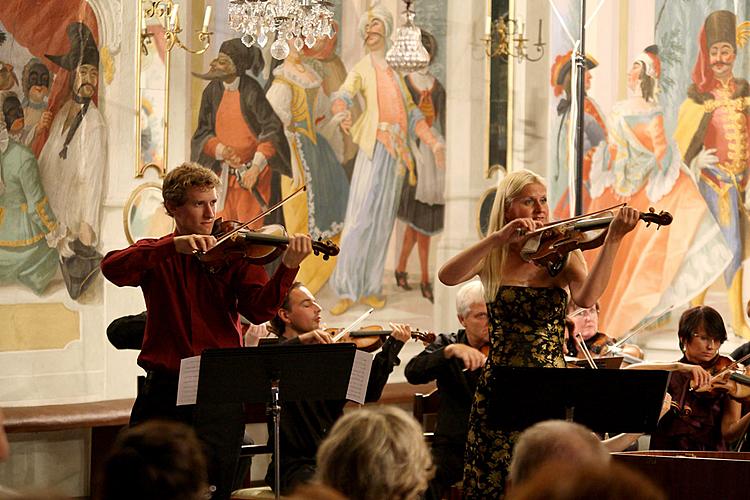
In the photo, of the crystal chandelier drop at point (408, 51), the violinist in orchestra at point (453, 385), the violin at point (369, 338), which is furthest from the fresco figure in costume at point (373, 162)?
the violinist in orchestra at point (453, 385)

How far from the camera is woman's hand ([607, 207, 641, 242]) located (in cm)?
406

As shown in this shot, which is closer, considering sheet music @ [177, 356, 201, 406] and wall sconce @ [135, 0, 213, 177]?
sheet music @ [177, 356, 201, 406]

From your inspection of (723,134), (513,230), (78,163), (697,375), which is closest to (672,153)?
(723,134)

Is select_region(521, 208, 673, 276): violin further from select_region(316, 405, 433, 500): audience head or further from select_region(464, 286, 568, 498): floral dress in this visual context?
select_region(316, 405, 433, 500): audience head

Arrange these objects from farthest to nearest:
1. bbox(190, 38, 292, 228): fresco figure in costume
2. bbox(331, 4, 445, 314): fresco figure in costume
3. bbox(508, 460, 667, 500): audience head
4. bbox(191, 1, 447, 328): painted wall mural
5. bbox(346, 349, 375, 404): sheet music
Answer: bbox(331, 4, 445, 314): fresco figure in costume
bbox(191, 1, 447, 328): painted wall mural
bbox(190, 38, 292, 228): fresco figure in costume
bbox(346, 349, 375, 404): sheet music
bbox(508, 460, 667, 500): audience head

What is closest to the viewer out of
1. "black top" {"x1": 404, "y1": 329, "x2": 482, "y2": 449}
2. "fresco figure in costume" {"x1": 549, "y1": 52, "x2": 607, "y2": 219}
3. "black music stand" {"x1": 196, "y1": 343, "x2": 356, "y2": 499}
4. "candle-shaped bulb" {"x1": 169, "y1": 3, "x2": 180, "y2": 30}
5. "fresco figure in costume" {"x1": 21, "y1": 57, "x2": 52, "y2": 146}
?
"black music stand" {"x1": 196, "y1": 343, "x2": 356, "y2": 499}

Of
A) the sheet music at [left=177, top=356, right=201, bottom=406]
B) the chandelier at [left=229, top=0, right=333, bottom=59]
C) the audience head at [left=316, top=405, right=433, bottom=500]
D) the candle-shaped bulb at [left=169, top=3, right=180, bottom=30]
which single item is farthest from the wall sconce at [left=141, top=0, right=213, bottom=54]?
the audience head at [left=316, top=405, right=433, bottom=500]

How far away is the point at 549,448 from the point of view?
9.04 feet

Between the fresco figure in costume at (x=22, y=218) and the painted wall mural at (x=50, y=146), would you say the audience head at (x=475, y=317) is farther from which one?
the fresco figure in costume at (x=22, y=218)

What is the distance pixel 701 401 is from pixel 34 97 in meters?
3.96

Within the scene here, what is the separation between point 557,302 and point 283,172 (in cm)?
393

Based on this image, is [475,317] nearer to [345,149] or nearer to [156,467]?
[345,149]

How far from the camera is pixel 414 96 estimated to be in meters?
8.58

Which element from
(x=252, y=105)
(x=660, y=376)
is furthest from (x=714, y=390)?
(x=252, y=105)
